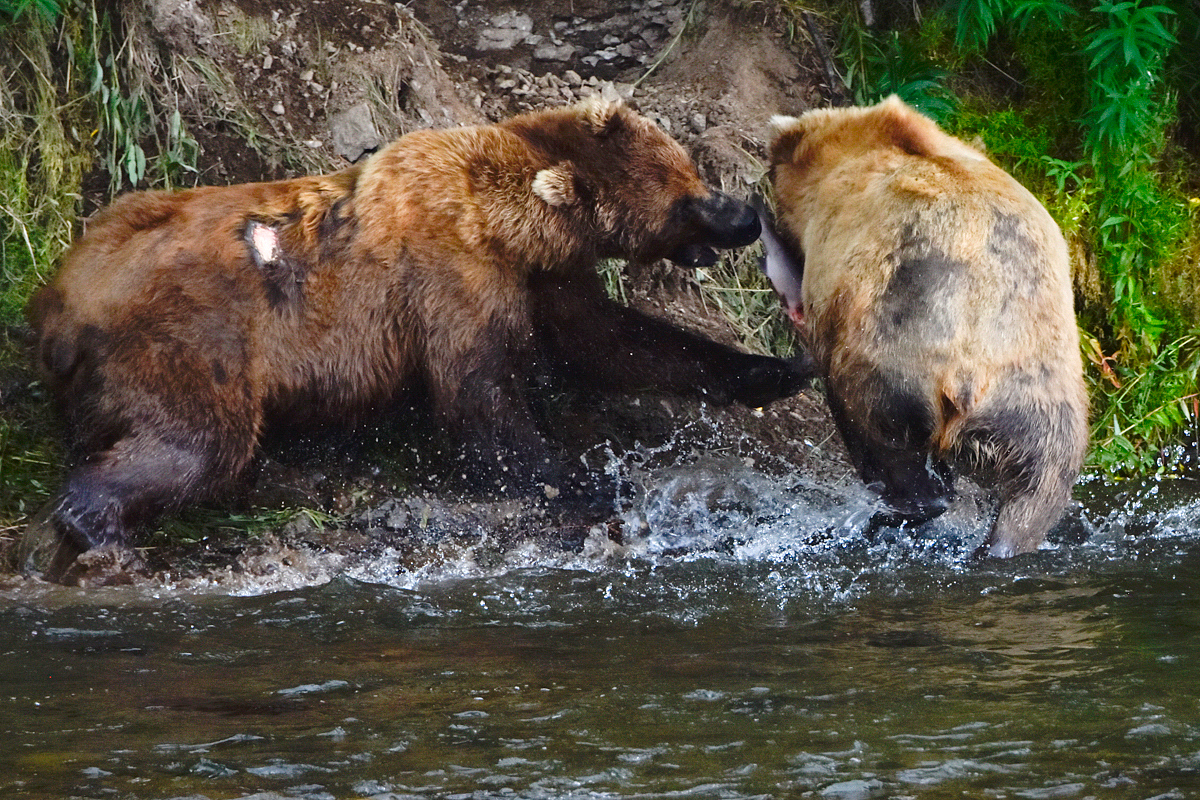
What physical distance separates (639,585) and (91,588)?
1.88m

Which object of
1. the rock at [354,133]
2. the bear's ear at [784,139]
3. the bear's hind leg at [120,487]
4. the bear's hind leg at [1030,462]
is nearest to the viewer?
the bear's hind leg at [1030,462]

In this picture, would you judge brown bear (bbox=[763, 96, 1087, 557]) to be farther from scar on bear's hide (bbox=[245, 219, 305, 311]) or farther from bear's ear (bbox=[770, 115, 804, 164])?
scar on bear's hide (bbox=[245, 219, 305, 311])

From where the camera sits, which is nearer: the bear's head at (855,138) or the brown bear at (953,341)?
the brown bear at (953,341)

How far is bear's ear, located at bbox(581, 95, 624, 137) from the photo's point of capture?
5.68 metres

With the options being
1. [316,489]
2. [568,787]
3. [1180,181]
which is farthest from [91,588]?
[1180,181]

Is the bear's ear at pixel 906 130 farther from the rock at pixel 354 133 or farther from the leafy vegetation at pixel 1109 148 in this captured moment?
the rock at pixel 354 133

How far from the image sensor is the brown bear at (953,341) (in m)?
4.55

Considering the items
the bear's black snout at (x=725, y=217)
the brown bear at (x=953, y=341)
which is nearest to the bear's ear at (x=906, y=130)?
the brown bear at (x=953, y=341)

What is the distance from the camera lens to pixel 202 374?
504cm

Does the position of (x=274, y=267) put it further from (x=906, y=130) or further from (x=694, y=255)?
(x=906, y=130)

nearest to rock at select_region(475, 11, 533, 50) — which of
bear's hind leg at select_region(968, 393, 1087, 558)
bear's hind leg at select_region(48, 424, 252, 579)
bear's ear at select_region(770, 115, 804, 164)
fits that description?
bear's ear at select_region(770, 115, 804, 164)

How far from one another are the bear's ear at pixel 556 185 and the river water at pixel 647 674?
52.7 inches

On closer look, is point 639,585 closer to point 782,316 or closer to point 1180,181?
point 782,316

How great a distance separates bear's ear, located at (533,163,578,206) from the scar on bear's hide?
3.19 ft
